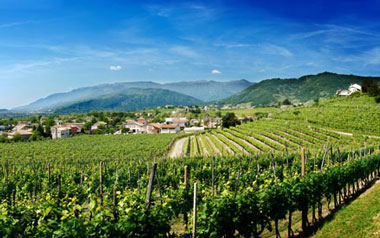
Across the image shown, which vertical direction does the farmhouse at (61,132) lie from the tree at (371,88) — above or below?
below

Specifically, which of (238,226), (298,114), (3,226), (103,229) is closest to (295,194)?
(238,226)

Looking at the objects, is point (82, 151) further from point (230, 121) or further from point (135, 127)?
point (135, 127)

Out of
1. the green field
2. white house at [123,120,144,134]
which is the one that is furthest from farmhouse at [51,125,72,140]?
the green field

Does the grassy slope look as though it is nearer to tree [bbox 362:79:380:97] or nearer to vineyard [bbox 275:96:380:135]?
vineyard [bbox 275:96:380:135]

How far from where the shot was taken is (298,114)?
170ft

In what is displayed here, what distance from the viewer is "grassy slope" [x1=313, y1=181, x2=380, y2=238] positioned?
680 cm

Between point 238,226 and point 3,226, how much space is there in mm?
4543

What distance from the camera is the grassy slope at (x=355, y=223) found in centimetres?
680

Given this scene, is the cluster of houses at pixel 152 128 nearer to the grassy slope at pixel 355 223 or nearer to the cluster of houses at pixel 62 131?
the cluster of houses at pixel 62 131

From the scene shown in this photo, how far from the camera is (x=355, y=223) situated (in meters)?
7.50

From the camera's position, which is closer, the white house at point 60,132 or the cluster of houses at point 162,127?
the white house at point 60,132

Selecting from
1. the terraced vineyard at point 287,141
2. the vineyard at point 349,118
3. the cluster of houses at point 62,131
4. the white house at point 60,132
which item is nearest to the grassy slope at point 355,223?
the terraced vineyard at point 287,141

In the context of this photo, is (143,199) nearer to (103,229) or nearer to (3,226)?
(103,229)

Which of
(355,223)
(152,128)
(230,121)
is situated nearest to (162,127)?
(152,128)
